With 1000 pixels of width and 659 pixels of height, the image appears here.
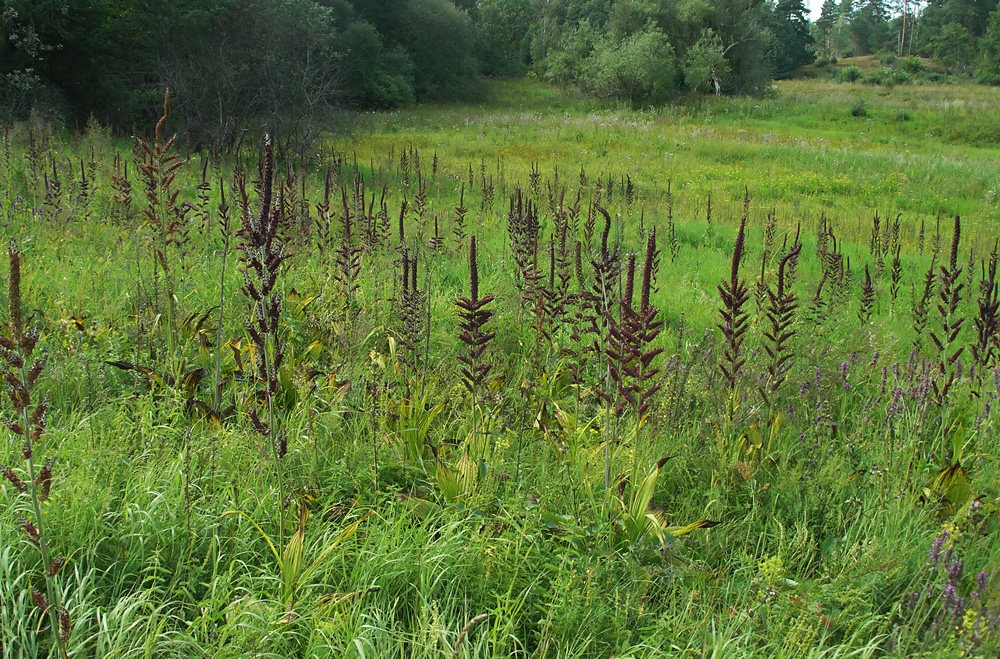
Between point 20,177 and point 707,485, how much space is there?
8770mm

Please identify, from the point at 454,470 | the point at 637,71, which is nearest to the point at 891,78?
the point at 637,71

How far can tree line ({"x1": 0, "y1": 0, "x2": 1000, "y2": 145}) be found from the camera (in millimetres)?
14945

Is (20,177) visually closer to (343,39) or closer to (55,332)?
(55,332)

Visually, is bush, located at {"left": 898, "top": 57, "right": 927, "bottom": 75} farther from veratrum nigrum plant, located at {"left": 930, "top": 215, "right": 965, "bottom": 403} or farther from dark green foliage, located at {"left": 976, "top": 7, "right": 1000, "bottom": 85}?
veratrum nigrum plant, located at {"left": 930, "top": 215, "right": 965, "bottom": 403}

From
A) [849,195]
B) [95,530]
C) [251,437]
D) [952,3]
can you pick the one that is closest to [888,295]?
[251,437]

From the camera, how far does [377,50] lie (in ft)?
125

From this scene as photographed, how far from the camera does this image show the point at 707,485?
3225 millimetres

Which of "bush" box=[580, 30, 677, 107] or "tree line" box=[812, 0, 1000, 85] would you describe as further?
"tree line" box=[812, 0, 1000, 85]

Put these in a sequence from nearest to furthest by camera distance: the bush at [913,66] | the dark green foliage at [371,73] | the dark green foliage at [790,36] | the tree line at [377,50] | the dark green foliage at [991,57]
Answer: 1. the tree line at [377,50]
2. the dark green foliage at [371,73]
3. the dark green foliage at [991,57]
4. the bush at [913,66]
5. the dark green foliage at [790,36]

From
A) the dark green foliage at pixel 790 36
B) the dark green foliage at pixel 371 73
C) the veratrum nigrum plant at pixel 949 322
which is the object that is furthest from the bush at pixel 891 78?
the veratrum nigrum plant at pixel 949 322

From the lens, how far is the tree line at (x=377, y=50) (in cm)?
1495

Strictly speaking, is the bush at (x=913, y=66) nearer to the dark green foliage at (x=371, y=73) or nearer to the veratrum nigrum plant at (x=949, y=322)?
the dark green foliage at (x=371, y=73)

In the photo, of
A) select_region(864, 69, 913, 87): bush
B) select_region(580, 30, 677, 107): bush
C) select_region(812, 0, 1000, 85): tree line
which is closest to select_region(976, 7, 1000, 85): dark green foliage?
select_region(812, 0, 1000, 85): tree line

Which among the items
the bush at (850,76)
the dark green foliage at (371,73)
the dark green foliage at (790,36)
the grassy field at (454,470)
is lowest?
the grassy field at (454,470)
